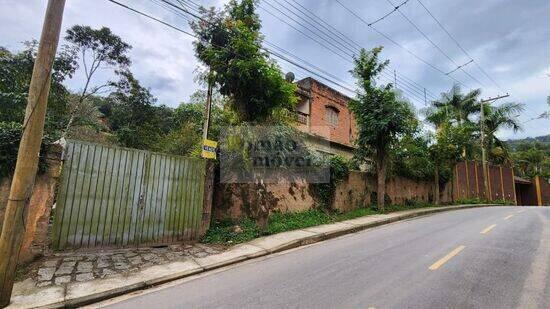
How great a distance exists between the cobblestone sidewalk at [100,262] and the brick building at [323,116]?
12164 millimetres

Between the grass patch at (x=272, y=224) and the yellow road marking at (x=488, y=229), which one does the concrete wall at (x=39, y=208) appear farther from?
the yellow road marking at (x=488, y=229)

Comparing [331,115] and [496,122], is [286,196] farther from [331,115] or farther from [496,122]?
[496,122]

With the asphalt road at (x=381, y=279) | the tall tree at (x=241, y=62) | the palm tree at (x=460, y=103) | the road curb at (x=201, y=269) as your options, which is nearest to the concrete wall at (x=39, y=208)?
the road curb at (x=201, y=269)

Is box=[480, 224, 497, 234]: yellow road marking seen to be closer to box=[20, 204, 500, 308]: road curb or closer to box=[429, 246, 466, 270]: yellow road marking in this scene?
box=[429, 246, 466, 270]: yellow road marking

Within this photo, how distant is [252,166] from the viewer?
378 inches

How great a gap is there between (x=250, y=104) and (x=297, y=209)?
14.3 ft

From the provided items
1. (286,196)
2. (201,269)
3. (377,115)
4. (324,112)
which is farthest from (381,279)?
(324,112)

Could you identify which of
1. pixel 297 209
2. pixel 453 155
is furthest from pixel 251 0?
pixel 453 155

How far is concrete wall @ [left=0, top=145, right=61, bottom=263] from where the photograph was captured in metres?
5.41

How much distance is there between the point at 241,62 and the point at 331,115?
1364 cm

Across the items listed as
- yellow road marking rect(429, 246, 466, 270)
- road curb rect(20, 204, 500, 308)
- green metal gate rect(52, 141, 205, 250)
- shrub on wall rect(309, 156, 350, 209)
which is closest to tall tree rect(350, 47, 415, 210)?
shrub on wall rect(309, 156, 350, 209)

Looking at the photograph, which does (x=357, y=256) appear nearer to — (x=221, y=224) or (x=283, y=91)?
(x=221, y=224)

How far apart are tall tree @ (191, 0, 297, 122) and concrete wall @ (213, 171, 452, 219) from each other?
238cm

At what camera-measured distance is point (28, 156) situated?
14.1 feet
